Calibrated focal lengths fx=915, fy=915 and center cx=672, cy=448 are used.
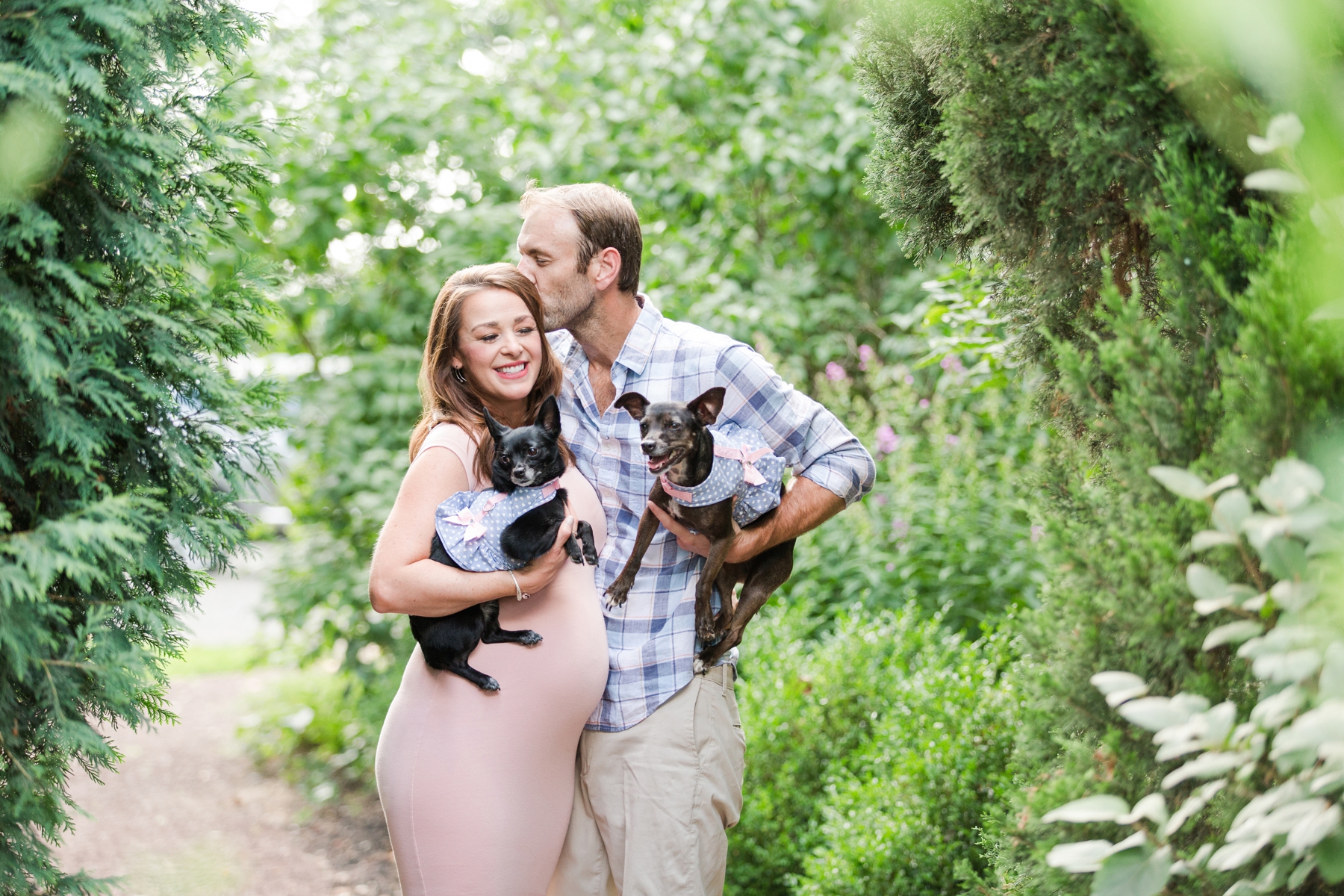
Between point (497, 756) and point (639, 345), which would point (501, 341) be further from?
point (497, 756)

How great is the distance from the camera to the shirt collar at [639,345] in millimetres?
2750

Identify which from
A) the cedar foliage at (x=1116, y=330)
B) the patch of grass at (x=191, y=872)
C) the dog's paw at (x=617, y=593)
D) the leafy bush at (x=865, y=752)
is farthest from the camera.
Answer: the patch of grass at (x=191, y=872)

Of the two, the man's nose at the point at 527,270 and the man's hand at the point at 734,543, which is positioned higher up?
the man's nose at the point at 527,270

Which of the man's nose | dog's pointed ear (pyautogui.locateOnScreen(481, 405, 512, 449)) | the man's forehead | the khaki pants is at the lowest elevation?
the khaki pants

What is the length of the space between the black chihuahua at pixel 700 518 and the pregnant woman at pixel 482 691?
0.23 meters

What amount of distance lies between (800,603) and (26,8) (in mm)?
3922

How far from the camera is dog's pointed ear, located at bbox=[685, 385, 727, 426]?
2.48 m

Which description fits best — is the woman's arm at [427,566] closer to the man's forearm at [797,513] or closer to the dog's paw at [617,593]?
the dog's paw at [617,593]

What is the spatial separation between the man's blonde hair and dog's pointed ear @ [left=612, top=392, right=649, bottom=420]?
0.44 m

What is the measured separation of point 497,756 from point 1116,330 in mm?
1816

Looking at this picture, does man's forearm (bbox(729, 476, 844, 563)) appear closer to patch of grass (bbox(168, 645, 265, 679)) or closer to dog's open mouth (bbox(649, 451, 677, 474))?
dog's open mouth (bbox(649, 451, 677, 474))

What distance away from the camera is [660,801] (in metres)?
2.58

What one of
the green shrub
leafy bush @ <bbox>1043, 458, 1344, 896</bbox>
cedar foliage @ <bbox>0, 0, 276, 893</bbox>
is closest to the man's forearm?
leafy bush @ <bbox>1043, 458, 1344, 896</bbox>

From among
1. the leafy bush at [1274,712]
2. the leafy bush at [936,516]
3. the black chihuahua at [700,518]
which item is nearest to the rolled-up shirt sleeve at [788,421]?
the black chihuahua at [700,518]
